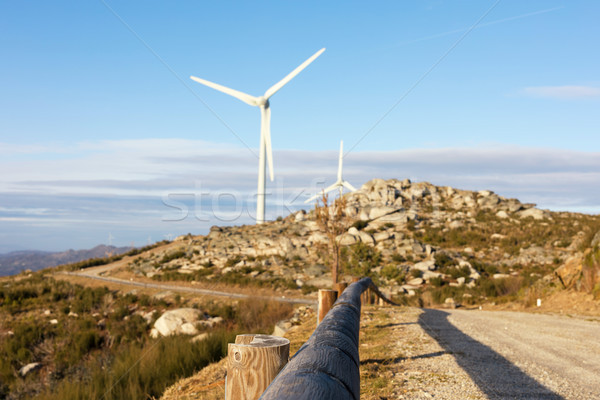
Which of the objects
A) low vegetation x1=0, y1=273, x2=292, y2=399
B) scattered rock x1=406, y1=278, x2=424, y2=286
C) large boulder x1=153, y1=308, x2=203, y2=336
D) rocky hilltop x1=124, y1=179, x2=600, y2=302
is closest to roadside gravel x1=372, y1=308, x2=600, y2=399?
low vegetation x1=0, y1=273, x2=292, y2=399

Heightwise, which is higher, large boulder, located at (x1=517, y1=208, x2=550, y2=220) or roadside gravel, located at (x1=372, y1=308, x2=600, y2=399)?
large boulder, located at (x1=517, y1=208, x2=550, y2=220)

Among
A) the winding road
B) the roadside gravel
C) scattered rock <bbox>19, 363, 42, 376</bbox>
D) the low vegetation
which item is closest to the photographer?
the roadside gravel

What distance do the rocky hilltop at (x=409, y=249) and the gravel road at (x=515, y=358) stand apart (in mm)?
8478

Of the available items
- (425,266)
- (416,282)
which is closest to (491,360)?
(416,282)

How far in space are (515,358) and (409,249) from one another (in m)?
36.2

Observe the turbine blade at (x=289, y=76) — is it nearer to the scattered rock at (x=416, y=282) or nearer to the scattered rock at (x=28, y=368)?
the scattered rock at (x=416, y=282)

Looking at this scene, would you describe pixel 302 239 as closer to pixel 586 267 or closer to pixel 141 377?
pixel 586 267

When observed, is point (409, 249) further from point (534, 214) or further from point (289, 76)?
point (534, 214)

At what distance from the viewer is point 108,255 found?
180 feet

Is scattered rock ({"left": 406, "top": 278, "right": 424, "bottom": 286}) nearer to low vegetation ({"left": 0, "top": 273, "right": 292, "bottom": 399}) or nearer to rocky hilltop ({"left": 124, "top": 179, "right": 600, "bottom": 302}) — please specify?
rocky hilltop ({"left": 124, "top": 179, "right": 600, "bottom": 302})

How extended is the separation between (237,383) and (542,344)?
26.2 ft

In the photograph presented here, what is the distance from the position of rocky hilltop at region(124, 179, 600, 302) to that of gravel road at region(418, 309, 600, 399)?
848cm

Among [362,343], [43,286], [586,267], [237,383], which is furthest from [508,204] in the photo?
[237,383]

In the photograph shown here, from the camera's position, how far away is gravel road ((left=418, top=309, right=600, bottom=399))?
Result: 543cm
